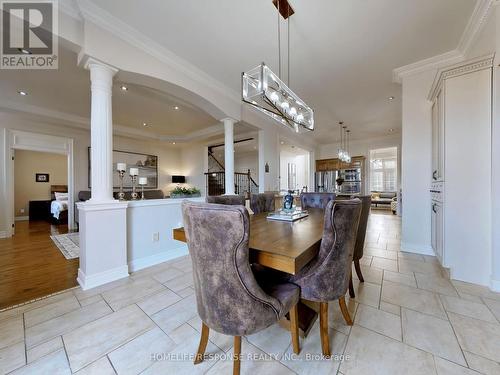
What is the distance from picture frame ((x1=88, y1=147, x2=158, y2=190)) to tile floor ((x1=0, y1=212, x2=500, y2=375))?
4830mm

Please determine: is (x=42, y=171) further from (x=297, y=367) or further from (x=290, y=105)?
(x=297, y=367)

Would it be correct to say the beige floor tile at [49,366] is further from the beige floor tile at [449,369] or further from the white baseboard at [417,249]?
the white baseboard at [417,249]

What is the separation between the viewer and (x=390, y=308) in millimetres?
1715

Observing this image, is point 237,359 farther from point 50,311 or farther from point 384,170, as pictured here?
point 384,170

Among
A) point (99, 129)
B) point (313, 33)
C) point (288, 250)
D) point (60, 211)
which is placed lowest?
point (60, 211)

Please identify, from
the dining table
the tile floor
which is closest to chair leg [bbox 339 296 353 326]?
the tile floor

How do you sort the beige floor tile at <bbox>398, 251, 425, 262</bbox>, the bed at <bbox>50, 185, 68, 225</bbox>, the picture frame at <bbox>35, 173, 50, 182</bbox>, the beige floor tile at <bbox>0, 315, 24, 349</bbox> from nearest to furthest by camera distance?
the beige floor tile at <bbox>0, 315, 24, 349</bbox>, the beige floor tile at <bbox>398, 251, 425, 262</bbox>, the bed at <bbox>50, 185, 68, 225</bbox>, the picture frame at <bbox>35, 173, 50, 182</bbox>

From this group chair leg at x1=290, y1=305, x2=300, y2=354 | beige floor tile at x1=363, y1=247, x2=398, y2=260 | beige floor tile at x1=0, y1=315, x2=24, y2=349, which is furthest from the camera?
beige floor tile at x1=363, y1=247, x2=398, y2=260

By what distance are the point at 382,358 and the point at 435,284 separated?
1.45 meters

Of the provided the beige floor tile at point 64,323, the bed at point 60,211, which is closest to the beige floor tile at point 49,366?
the beige floor tile at point 64,323

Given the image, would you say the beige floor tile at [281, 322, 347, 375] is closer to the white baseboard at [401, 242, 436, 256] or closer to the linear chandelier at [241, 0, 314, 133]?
the linear chandelier at [241, 0, 314, 133]

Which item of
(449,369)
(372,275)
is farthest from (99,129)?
(372,275)

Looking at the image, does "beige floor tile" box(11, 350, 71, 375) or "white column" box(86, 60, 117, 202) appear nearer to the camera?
"beige floor tile" box(11, 350, 71, 375)

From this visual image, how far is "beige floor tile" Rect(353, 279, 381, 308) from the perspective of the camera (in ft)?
6.00
